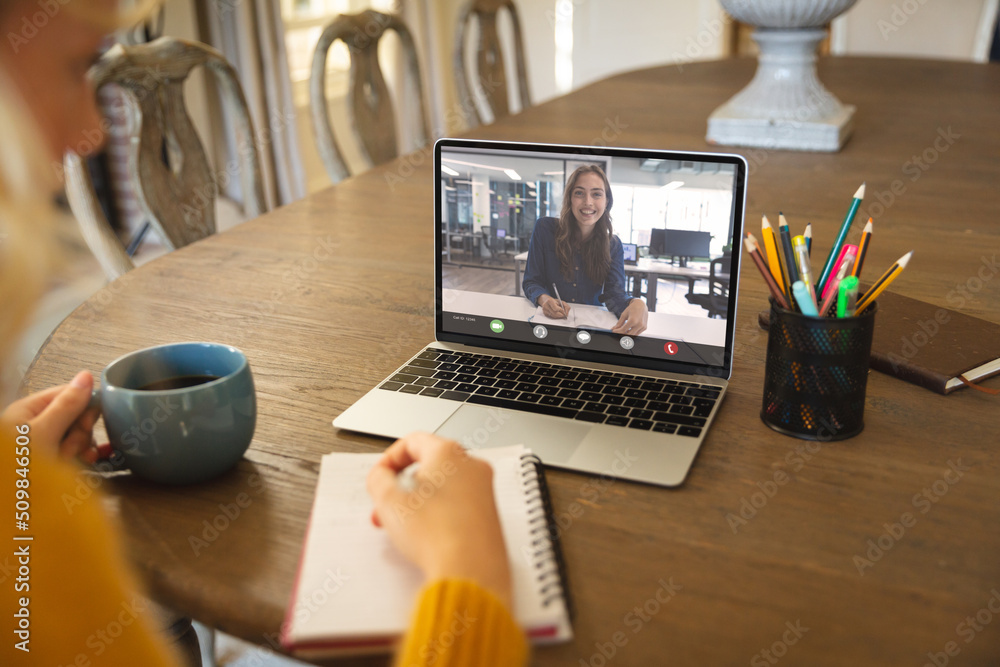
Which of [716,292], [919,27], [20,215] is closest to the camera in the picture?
[20,215]

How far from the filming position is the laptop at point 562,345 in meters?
0.75

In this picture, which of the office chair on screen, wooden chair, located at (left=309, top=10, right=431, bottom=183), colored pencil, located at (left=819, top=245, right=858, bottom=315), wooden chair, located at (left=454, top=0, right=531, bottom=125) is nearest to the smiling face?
the office chair on screen

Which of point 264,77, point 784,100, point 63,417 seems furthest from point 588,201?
point 264,77

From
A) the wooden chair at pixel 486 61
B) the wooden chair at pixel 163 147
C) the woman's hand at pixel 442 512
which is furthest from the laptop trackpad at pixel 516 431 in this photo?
the wooden chair at pixel 486 61

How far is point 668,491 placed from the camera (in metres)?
0.68

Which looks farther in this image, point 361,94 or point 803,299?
point 361,94

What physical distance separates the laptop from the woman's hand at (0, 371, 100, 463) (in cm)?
21

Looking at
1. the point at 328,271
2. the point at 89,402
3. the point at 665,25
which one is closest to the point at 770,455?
the point at 89,402

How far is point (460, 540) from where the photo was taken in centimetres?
56

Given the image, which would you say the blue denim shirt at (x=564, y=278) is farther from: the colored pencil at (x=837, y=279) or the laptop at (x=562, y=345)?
the colored pencil at (x=837, y=279)

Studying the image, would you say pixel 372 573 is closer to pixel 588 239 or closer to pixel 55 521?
pixel 55 521

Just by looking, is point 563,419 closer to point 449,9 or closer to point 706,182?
point 706,182

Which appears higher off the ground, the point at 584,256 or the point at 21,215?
the point at 21,215

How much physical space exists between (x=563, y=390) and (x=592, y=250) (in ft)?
0.45
